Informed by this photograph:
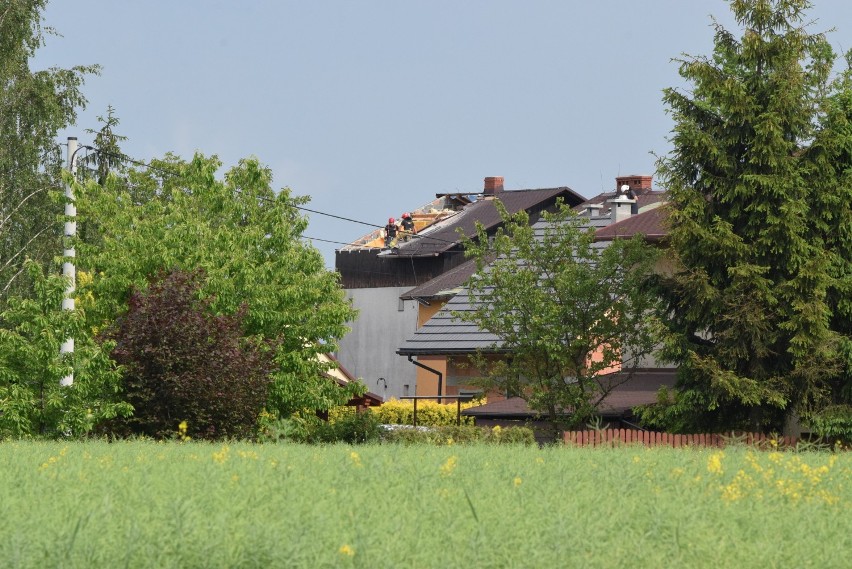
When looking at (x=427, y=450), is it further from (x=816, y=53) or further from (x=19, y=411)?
(x=816, y=53)

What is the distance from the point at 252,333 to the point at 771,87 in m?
14.7

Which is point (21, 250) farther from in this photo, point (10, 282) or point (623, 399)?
point (623, 399)

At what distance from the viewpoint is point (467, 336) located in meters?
46.5

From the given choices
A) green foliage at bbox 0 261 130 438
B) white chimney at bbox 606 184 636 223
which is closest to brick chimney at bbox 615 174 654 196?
white chimney at bbox 606 184 636 223

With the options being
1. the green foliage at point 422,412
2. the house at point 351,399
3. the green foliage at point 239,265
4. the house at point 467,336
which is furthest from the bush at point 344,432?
the green foliage at point 422,412

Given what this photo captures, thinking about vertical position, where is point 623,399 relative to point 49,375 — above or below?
below

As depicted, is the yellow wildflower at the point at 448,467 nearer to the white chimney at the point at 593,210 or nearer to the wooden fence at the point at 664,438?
the wooden fence at the point at 664,438

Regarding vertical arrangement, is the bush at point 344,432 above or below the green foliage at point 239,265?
below

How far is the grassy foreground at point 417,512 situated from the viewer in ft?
30.7

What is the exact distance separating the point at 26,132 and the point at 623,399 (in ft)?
69.5

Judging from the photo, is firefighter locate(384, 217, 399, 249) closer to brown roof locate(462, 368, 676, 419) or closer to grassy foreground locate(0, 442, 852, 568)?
brown roof locate(462, 368, 676, 419)

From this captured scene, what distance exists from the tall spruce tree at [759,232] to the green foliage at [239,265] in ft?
31.7

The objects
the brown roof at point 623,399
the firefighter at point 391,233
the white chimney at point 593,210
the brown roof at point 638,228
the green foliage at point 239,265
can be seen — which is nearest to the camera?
the green foliage at point 239,265

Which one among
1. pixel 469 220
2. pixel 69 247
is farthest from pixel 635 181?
pixel 69 247
